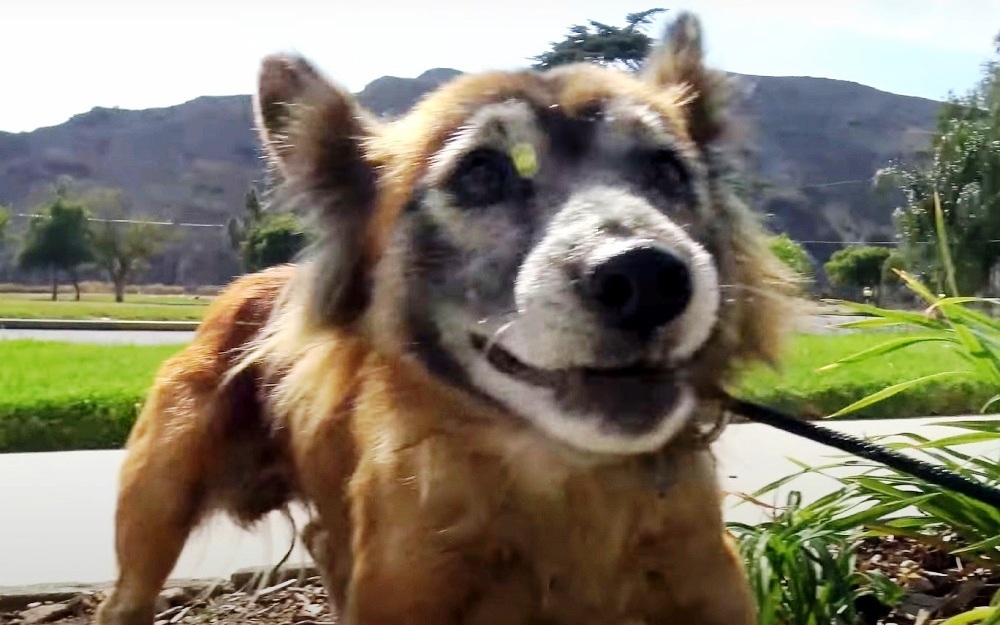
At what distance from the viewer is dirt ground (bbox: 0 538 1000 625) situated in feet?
7.27

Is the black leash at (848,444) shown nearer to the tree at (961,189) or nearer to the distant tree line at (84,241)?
the tree at (961,189)

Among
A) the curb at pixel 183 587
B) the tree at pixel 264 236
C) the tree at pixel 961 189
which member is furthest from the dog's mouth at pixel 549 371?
the tree at pixel 961 189

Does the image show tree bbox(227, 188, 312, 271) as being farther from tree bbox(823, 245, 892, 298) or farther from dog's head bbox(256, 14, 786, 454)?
tree bbox(823, 245, 892, 298)

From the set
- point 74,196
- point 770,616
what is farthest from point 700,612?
point 74,196

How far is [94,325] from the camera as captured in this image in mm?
3455

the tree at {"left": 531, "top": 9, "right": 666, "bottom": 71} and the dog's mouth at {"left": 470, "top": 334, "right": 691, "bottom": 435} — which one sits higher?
the tree at {"left": 531, "top": 9, "right": 666, "bottom": 71}

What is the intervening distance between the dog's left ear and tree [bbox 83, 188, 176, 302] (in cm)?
225

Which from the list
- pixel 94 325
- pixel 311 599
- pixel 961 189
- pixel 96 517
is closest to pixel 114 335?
pixel 94 325

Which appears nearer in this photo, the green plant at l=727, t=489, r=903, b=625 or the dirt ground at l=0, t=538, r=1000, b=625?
the green plant at l=727, t=489, r=903, b=625

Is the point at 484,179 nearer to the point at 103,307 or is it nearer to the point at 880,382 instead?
the point at 103,307

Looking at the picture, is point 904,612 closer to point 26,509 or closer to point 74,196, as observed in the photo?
point 26,509

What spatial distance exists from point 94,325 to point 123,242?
0.30 meters

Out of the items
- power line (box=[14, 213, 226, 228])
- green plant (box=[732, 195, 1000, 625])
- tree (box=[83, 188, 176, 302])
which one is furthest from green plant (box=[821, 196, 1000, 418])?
tree (box=[83, 188, 176, 302])

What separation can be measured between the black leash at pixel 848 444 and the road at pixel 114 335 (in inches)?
24.1
